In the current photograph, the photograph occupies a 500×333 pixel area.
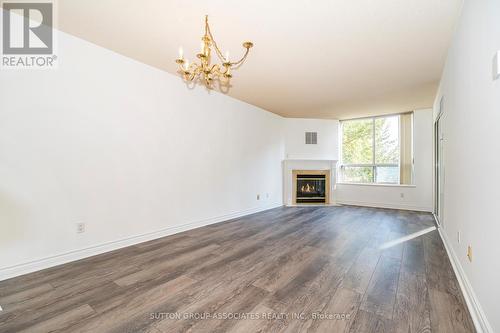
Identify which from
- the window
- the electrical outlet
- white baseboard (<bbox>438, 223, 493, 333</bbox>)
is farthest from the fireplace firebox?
the electrical outlet

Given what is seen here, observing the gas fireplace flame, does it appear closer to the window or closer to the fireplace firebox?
the fireplace firebox

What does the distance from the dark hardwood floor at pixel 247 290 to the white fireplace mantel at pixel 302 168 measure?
3078mm

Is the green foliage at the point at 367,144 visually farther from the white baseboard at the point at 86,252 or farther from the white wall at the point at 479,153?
the white baseboard at the point at 86,252

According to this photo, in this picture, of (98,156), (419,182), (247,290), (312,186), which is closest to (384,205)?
(419,182)

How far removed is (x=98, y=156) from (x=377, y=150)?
6.33 meters

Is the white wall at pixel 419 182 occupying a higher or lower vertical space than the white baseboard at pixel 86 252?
higher

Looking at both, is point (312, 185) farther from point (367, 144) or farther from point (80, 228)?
point (80, 228)

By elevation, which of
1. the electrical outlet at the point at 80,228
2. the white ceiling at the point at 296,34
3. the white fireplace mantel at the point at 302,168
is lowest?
the electrical outlet at the point at 80,228

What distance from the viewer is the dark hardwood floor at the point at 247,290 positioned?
154 centimetres

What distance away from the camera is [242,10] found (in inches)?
83.0

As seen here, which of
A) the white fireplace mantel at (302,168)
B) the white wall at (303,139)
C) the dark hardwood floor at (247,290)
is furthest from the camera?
the white wall at (303,139)

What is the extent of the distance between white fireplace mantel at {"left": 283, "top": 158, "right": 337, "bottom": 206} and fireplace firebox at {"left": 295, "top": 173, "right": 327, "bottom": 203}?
20cm

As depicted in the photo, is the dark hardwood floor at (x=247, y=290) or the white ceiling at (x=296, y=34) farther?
the white ceiling at (x=296, y=34)

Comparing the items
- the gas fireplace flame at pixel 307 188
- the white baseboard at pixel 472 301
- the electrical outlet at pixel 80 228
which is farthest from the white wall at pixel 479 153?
the gas fireplace flame at pixel 307 188
